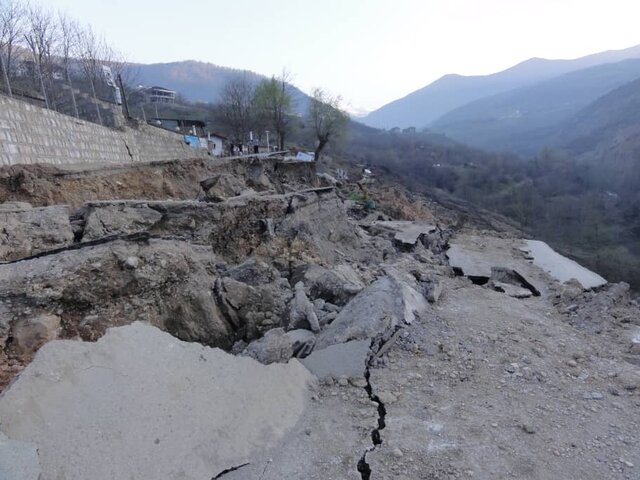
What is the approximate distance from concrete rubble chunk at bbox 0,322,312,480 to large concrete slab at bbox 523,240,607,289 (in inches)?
388

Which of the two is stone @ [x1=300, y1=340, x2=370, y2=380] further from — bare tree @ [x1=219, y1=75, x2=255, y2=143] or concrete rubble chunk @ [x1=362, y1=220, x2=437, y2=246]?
bare tree @ [x1=219, y1=75, x2=255, y2=143]

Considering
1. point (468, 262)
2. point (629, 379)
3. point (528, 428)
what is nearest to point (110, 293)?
point (528, 428)

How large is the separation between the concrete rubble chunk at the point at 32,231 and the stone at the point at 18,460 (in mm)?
2274

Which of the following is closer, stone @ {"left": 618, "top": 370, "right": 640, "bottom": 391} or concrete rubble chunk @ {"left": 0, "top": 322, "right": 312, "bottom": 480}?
concrete rubble chunk @ {"left": 0, "top": 322, "right": 312, "bottom": 480}

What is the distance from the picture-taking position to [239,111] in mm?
32656

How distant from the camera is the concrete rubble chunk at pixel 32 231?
3804mm

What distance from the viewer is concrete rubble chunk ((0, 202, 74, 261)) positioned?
380 cm

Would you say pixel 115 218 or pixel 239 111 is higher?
pixel 239 111

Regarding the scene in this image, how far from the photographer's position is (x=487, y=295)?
267 inches

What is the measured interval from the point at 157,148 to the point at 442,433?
13180 mm

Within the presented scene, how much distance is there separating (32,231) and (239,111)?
101ft

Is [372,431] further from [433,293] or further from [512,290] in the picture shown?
[512,290]

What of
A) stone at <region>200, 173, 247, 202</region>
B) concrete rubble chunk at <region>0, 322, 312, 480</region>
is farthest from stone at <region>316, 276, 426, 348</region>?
stone at <region>200, 173, 247, 202</region>

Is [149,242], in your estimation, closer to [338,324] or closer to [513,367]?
[338,324]
